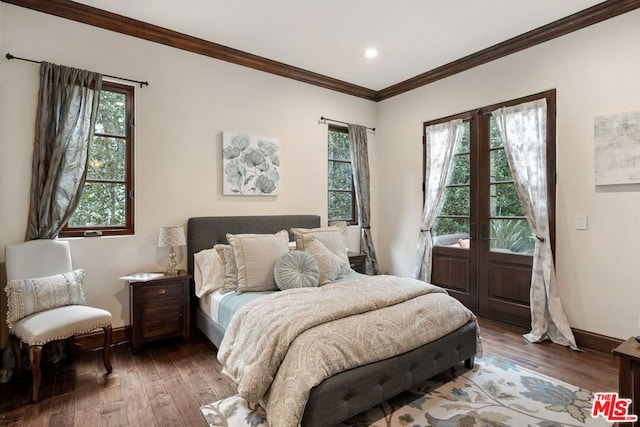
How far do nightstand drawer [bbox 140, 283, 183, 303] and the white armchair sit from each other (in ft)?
1.50

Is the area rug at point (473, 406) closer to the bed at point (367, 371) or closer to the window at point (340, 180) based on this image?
the bed at point (367, 371)

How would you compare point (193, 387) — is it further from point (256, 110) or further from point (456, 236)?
point (456, 236)

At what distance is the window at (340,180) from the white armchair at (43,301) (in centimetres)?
311

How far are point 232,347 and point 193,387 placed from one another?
524 millimetres

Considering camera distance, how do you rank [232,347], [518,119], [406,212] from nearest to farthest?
[232,347] < [518,119] < [406,212]

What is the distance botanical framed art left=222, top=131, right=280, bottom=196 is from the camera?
3.96 meters

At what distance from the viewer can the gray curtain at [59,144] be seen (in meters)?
2.91

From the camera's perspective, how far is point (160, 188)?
3553mm

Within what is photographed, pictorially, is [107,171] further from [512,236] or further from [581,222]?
[581,222]

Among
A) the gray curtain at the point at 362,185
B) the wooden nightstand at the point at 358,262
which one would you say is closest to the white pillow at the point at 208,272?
the wooden nightstand at the point at 358,262

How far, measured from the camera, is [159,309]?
10.6 ft

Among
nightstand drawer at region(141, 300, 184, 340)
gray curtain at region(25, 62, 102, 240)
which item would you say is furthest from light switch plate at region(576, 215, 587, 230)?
gray curtain at region(25, 62, 102, 240)

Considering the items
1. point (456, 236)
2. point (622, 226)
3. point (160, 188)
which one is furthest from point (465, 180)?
point (160, 188)

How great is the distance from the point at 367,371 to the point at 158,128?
3.06 metres
